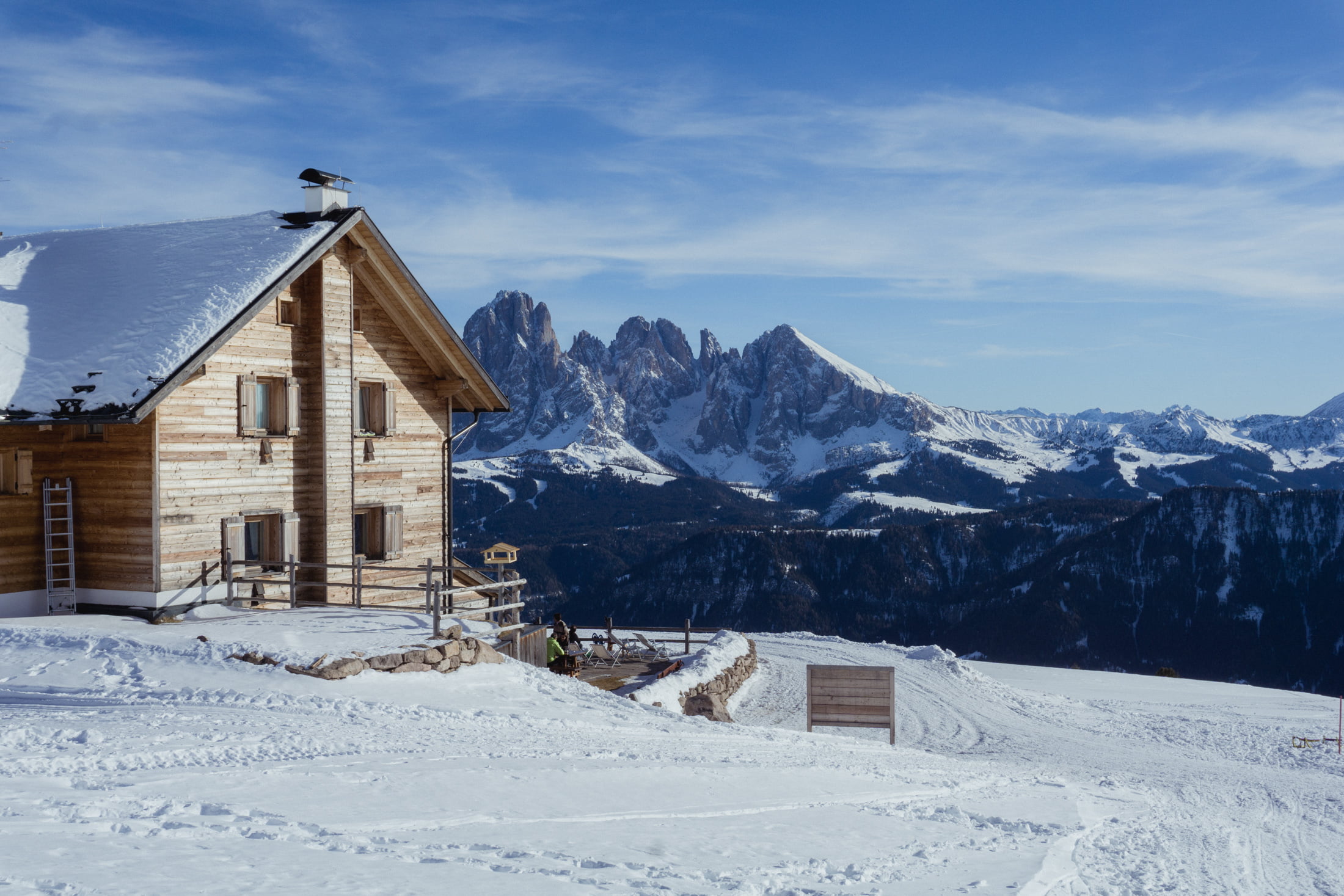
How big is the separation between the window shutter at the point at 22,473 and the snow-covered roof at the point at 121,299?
1241mm

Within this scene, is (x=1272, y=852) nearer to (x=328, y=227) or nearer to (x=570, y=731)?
(x=570, y=731)

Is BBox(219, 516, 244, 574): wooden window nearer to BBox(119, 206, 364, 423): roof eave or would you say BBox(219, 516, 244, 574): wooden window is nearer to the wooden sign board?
BBox(119, 206, 364, 423): roof eave

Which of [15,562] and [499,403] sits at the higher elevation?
[499,403]

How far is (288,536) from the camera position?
74.8ft

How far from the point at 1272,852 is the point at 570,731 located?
9.57 m

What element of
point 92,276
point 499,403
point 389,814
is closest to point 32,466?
point 92,276

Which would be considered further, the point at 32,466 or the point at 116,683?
the point at 32,466

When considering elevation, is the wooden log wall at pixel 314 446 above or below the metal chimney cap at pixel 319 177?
below

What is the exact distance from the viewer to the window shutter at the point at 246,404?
71.9ft

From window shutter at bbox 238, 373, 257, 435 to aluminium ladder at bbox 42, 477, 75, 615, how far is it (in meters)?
3.41

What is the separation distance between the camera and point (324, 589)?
23.1m

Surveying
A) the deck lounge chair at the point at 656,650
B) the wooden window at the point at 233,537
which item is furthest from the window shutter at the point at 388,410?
the deck lounge chair at the point at 656,650

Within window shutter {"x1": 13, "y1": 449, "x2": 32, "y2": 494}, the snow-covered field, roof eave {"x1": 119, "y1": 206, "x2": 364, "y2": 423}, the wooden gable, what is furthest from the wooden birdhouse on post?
window shutter {"x1": 13, "y1": 449, "x2": 32, "y2": 494}

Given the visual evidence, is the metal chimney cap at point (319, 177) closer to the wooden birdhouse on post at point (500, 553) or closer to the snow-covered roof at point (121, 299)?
the snow-covered roof at point (121, 299)
